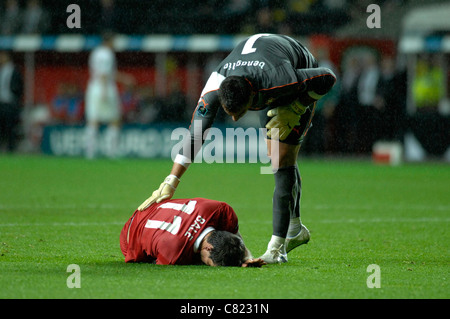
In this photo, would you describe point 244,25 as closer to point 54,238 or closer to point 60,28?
point 60,28

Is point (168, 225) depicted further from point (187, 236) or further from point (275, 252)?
point (275, 252)

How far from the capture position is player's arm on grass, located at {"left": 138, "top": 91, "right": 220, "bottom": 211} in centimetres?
562

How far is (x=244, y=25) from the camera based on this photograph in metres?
24.2

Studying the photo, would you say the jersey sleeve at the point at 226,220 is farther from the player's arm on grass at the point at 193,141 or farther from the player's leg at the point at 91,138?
the player's leg at the point at 91,138

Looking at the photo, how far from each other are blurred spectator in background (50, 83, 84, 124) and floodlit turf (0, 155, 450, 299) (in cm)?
807

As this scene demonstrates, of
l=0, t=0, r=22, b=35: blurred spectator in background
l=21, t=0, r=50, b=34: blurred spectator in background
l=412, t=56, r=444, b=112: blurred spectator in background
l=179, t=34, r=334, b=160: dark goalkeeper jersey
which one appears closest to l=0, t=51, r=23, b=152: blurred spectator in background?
l=21, t=0, r=50, b=34: blurred spectator in background

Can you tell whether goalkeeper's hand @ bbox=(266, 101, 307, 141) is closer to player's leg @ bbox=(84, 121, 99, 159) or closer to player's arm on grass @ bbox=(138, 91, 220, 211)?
player's arm on grass @ bbox=(138, 91, 220, 211)

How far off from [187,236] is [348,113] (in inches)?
568

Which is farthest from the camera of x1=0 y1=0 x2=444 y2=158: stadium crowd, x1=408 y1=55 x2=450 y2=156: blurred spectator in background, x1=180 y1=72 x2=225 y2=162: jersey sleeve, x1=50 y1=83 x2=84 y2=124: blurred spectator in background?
x1=50 y1=83 x2=84 y2=124: blurred spectator in background

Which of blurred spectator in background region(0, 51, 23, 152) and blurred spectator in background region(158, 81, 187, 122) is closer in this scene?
blurred spectator in background region(0, 51, 23, 152)

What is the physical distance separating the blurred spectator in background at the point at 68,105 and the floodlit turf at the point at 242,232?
8071mm

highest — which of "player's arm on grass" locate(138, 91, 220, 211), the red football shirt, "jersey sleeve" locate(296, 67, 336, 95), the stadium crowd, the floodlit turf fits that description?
the stadium crowd

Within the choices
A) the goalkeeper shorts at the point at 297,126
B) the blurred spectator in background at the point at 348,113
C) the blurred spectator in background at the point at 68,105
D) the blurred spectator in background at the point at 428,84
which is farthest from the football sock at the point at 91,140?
the goalkeeper shorts at the point at 297,126

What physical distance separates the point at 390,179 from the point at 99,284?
1019 cm
